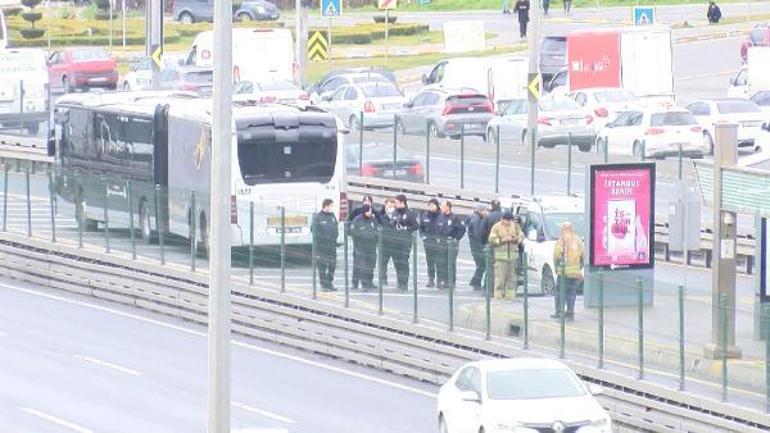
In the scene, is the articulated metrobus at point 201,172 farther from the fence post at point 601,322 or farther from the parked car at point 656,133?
the parked car at point 656,133

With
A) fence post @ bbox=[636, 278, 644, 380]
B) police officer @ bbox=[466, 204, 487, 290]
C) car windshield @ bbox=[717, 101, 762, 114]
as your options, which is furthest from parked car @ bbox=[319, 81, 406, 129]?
fence post @ bbox=[636, 278, 644, 380]

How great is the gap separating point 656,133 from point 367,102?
35.9 feet

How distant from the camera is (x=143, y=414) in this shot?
26.2m

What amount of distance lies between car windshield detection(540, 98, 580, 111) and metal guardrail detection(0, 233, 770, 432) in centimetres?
1806

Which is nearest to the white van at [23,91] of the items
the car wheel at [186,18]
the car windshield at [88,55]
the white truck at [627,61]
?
the car windshield at [88,55]

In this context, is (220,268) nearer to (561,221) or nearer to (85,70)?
(561,221)

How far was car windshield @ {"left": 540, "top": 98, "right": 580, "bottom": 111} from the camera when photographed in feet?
172

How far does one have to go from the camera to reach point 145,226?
117 ft

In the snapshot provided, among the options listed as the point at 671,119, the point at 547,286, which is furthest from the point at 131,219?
the point at 671,119

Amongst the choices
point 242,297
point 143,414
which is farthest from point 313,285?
point 143,414

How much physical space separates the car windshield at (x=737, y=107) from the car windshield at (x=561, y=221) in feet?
65.9

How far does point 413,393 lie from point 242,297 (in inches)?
212

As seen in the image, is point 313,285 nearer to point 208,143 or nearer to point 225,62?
point 208,143

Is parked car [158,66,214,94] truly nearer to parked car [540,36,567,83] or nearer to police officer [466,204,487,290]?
parked car [540,36,567,83]
